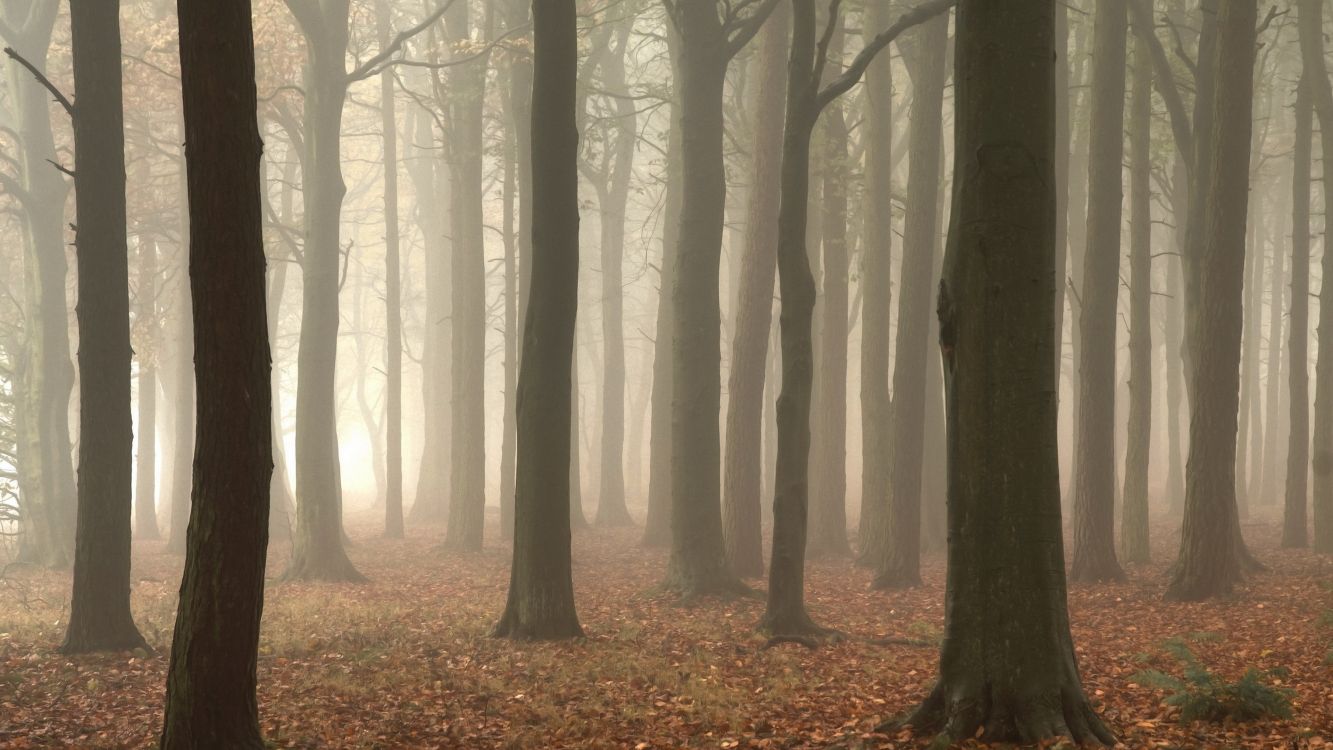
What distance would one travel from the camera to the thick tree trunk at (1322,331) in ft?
54.4

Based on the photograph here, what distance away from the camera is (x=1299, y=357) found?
1755 cm

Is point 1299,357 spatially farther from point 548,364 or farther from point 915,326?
point 548,364

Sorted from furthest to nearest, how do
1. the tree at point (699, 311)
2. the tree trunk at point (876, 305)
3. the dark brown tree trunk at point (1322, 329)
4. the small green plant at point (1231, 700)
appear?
the tree trunk at point (876, 305)
the dark brown tree trunk at point (1322, 329)
the tree at point (699, 311)
the small green plant at point (1231, 700)

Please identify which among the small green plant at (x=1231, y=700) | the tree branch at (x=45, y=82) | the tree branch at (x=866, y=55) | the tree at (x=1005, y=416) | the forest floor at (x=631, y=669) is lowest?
the forest floor at (x=631, y=669)

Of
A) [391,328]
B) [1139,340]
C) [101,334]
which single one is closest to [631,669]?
[101,334]

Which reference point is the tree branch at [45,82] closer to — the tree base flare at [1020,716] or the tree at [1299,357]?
the tree base flare at [1020,716]

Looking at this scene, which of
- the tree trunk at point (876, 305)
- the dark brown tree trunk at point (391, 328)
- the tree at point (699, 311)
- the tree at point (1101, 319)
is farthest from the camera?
the dark brown tree trunk at point (391, 328)

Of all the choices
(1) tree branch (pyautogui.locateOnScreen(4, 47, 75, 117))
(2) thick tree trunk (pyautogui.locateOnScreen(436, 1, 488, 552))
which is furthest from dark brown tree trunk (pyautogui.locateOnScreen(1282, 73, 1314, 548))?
(1) tree branch (pyautogui.locateOnScreen(4, 47, 75, 117))

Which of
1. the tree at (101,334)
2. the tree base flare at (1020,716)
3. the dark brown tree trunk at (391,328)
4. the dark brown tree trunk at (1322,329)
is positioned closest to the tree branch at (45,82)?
the tree at (101,334)

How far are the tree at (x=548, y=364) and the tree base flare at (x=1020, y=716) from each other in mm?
5182

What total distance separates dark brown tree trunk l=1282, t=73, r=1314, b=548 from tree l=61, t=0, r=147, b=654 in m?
17.0

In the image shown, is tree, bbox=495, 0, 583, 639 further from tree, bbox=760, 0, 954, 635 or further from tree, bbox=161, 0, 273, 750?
tree, bbox=161, 0, 273, 750

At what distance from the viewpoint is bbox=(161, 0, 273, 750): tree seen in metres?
6.17

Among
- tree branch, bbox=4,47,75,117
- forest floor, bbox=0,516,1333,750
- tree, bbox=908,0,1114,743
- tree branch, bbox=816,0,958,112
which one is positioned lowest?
forest floor, bbox=0,516,1333,750
